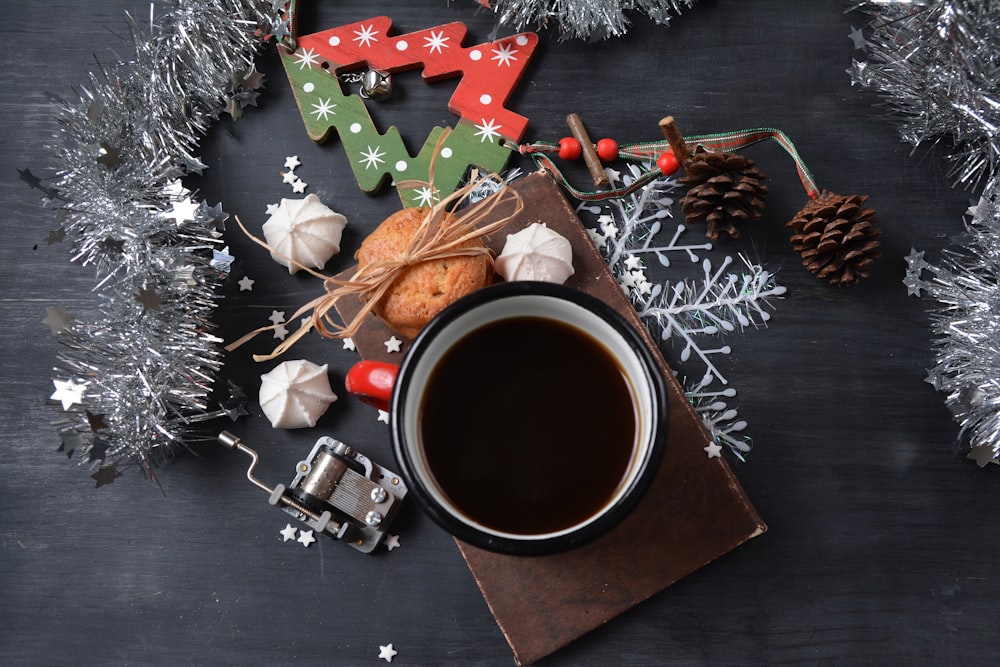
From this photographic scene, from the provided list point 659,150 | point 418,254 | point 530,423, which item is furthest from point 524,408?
point 659,150

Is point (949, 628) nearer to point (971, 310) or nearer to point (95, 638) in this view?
point (971, 310)

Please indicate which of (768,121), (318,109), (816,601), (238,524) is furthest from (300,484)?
(768,121)

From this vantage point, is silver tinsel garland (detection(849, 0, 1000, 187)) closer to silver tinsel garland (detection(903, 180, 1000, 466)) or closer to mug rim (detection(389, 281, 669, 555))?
silver tinsel garland (detection(903, 180, 1000, 466))

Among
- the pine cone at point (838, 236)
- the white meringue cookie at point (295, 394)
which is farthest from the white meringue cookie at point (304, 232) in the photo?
the pine cone at point (838, 236)

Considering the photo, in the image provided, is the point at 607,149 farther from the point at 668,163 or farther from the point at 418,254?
the point at 418,254

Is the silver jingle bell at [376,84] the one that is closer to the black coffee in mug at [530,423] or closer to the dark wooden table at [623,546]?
the dark wooden table at [623,546]
